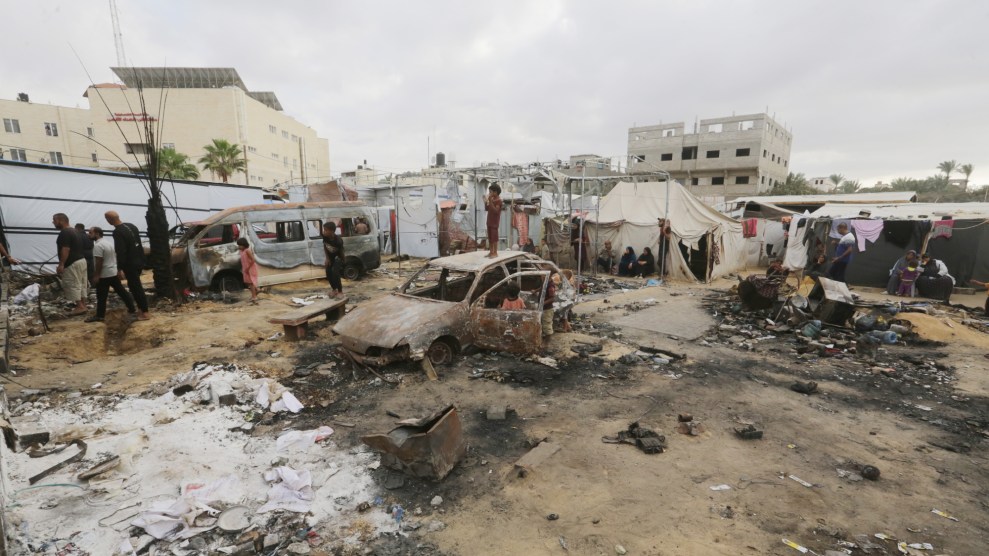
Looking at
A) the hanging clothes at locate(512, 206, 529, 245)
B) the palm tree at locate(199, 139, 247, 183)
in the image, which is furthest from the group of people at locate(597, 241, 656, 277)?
the palm tree at locate(199, 139, 247, 183)

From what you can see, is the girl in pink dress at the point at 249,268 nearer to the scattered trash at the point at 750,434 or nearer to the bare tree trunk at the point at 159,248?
the bare tree trunk at the point at 159,248

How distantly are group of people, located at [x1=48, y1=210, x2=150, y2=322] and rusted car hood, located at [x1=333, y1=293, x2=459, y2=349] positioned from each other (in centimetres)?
443

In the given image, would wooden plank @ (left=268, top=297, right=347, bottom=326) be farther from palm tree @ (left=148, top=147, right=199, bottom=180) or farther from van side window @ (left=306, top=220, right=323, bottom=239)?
palm tree @ (left=148, top=147, right=199, bottom=180)

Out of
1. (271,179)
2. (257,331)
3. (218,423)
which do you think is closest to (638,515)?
(218,423)

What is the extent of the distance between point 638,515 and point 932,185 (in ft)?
219

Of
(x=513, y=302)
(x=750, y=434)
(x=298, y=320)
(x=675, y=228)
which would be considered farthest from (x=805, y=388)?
(x=675, y=228)

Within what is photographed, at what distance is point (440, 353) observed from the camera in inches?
224

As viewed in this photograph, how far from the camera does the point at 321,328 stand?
7359 millimetres

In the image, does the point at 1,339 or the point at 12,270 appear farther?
the point at 12,270

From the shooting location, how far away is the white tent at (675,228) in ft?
45.7

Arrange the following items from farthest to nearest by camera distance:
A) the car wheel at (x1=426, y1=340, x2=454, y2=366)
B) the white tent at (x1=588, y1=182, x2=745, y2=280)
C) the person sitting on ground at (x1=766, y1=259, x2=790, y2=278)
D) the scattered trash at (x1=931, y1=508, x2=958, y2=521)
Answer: the white tent at (x1=588, y1=182, x2=745, y2=280) → the person sitting on ground at (x1=766, y1=259, x2=790, y2=278) → the car wheel at (x1=426, y1=340, x2=454, y2=366) → the scattered trash at (x1=931, y1=508, x2=958, y2=521)

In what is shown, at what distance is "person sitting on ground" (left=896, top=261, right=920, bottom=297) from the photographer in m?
11.1

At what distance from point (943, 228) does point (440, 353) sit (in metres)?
14.8

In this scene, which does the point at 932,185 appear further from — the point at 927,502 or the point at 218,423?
the point at 218,423
